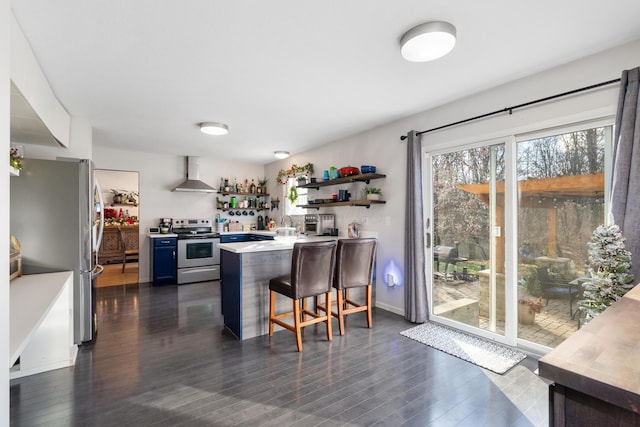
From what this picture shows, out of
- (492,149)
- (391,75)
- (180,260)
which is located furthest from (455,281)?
(180,260)

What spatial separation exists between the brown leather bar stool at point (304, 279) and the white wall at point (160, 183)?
385 cm

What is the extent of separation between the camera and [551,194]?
2662 mm

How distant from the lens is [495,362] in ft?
8.38

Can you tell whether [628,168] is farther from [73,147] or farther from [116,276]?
[116,276]

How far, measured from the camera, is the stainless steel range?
556cm

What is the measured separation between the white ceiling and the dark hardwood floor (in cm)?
240

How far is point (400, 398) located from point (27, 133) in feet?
13.2

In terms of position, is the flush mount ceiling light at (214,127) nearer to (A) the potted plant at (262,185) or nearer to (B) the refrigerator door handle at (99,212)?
(B) the refrigerator door handle at (99,212)

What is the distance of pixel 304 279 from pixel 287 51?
1908 mm

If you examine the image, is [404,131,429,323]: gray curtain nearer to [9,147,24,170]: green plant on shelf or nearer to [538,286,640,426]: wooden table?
[538,286,640,426]: wooden table

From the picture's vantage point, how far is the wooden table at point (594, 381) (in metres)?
0.58

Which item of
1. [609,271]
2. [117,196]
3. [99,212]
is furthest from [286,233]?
[117,196]

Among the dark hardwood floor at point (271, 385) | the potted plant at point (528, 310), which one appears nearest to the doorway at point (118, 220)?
the dark hardwood floor at point (271, 385)

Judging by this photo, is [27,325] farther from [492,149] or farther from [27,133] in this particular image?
[492,149]
